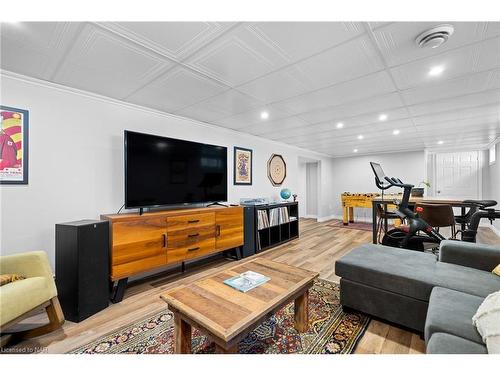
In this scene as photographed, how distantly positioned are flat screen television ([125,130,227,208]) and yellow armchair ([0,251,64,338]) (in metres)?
0.84

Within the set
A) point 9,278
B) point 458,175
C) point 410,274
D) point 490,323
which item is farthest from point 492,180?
point 9,278

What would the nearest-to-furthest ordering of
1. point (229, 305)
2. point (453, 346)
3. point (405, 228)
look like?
point (453, 346) < point (229, 305) < point (405, 228)

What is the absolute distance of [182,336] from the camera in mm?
1289

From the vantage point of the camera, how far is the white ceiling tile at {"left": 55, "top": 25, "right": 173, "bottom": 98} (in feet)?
4.76

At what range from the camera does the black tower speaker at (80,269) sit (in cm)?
176

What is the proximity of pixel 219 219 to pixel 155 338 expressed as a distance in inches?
63.1

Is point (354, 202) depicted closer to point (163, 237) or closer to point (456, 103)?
point (456, 103)

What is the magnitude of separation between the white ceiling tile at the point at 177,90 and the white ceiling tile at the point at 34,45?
2.22 feet

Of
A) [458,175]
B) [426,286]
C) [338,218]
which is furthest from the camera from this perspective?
[338,218]

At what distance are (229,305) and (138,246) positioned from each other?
1376mm

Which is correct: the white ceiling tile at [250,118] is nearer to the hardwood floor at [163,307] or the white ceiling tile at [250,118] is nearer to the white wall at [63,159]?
the white wall at [63,159]
